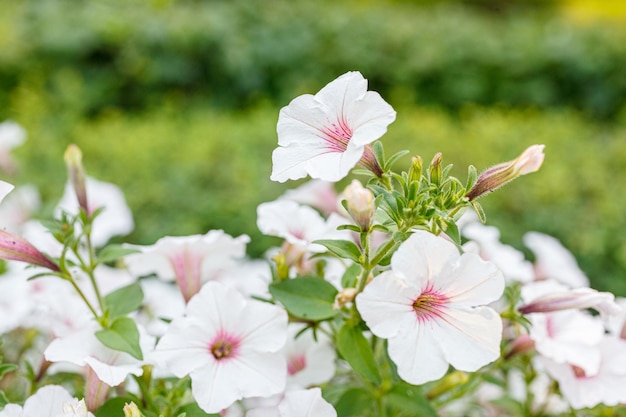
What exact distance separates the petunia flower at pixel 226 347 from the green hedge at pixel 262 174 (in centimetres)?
132

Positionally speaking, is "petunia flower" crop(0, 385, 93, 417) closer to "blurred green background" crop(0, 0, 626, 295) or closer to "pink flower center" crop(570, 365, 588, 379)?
"pink flower center" crop(570, 365, 588, 379)

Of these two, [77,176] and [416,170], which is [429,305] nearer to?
[416,170]

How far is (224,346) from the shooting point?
30.4 inches

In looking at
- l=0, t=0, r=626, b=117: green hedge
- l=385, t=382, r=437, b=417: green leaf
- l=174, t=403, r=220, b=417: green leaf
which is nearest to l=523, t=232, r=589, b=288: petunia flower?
l=385, t=382, r=437, b=417: green leaf

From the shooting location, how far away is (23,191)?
5.35 ft

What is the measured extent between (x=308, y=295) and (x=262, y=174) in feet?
5.10

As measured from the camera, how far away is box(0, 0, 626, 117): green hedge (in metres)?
3.70

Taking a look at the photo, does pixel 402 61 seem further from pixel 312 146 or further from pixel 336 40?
pixel 312 146

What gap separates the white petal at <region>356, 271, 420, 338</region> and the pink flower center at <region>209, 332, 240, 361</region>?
0.17 metres

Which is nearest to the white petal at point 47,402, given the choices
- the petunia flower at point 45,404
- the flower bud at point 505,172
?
the petunia flower at point 45,404

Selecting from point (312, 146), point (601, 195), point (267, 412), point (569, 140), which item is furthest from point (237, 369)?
point (569, 140)

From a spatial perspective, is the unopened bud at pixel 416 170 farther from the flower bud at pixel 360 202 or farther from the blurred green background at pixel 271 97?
the blurred green background at pixel 271 97

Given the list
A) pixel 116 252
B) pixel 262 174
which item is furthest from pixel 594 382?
pixel 262 174

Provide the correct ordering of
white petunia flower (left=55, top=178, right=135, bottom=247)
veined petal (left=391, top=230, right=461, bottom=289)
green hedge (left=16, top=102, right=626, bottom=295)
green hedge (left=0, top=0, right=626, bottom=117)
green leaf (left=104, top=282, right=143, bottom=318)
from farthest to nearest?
green hedge (left=0, top=0, right=626, bottom=117) < green hedge (left=16, top=102, right=626, bottom=295) < white petunia flower (left=55, top=178, right=135, bottom=247) < green leaf (left=104, top=282, right=143, bottom=318) < veined petal (left=391, top=230, right=461, bottom=289)
